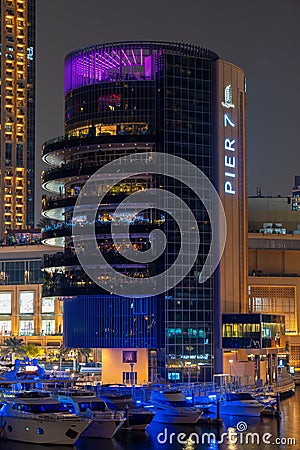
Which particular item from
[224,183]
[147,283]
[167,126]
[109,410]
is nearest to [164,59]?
[167,126]

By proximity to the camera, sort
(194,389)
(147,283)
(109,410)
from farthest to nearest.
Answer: (147,283) → (194,389) → (109,410)

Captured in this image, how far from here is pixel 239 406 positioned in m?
132

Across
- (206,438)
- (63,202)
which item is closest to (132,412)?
(206,438)

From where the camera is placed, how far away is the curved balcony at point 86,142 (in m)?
155

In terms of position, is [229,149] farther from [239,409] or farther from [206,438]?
[206,438]

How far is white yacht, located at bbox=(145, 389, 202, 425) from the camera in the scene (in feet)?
404

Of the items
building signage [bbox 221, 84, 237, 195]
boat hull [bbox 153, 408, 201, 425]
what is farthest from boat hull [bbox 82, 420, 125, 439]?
building signage [bbox 221, 84, 237, 195]

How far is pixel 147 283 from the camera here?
503 ft

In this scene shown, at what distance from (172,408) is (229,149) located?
50.6 metres

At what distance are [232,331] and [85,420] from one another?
178 ft

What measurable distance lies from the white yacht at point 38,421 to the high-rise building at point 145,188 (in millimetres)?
42588

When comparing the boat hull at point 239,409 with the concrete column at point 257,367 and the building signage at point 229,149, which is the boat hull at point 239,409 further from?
the building signage at point 229,149

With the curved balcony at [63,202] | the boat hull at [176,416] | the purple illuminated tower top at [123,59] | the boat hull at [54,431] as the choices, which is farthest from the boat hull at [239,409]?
the purple illuminated tower top at [123,59]

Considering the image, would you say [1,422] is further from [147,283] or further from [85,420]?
[147,283]
